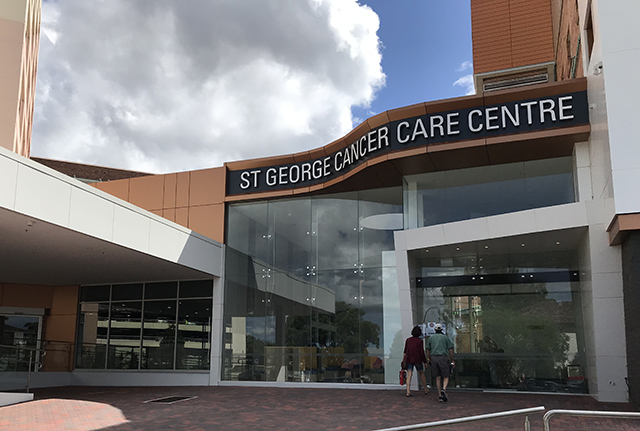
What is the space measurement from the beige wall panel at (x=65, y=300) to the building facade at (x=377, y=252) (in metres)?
0.07

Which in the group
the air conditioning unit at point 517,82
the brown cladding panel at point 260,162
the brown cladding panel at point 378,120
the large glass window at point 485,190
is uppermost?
the air conditioning unit at point 517,82

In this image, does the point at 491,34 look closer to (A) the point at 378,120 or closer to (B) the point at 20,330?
(A) the point at 378,120

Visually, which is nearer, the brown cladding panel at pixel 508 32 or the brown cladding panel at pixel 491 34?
the brown cladding panel at pixel 508 32

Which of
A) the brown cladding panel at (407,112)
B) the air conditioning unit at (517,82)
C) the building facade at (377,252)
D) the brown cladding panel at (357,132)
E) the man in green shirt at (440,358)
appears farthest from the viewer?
the air conditioning unit at (517,82)

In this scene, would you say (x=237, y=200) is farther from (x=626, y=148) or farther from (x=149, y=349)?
(x=626, y=148)

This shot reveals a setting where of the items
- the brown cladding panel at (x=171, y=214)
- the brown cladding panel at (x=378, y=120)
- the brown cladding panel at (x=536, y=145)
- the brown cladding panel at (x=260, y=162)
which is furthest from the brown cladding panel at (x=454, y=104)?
the brown cladding panel at (x=171, y=214)

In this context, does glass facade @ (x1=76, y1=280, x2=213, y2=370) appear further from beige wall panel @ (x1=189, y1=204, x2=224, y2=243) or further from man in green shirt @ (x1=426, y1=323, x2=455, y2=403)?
man in green shirt @ (x1=426, y1=323, x2=455, y2=403)

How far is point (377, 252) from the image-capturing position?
15320mm

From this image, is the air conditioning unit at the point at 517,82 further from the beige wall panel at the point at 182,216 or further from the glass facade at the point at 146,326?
the glass facade at the point at 146,326

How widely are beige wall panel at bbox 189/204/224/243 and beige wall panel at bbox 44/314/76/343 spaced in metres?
5.65

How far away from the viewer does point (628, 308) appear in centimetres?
1010

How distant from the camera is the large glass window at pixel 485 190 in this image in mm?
13070

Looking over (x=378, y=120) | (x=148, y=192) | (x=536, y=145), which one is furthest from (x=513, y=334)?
(x=148, y=192)

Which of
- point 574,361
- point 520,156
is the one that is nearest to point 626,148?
point 520,156
